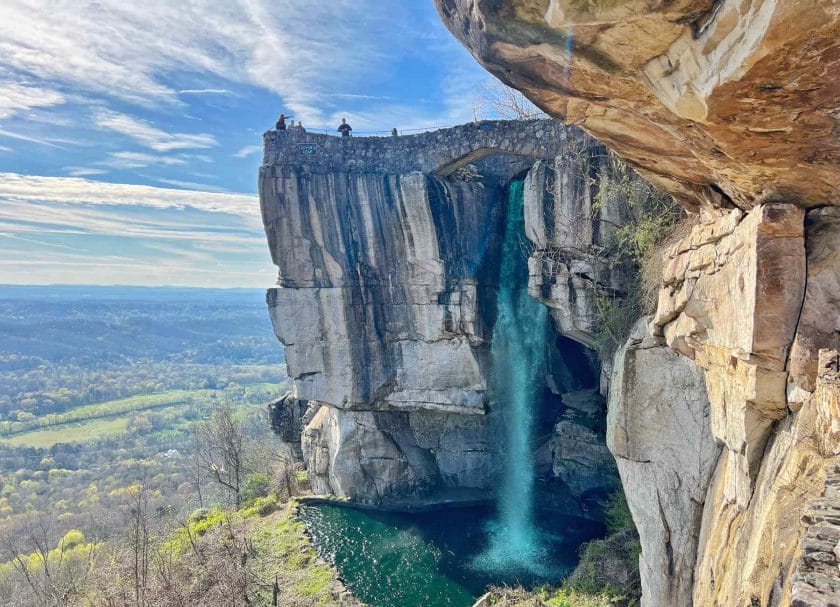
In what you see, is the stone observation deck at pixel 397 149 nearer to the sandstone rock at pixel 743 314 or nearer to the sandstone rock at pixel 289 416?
the sandstone rock at pixel 743 314

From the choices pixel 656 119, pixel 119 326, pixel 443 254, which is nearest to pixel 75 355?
pixel 119 326

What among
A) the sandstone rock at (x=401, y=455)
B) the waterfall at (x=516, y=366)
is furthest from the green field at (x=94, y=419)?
the waterfall at (x=516, y=366)

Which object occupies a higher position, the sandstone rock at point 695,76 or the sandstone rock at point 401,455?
the sandstone rock at point 695,76

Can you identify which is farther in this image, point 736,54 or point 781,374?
point 781,374

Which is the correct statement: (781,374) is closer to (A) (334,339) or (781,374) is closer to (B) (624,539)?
(B) (624,539)

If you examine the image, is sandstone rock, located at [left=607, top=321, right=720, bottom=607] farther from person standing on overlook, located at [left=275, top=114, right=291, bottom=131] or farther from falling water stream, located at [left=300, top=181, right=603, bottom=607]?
person standing on overlook, located at [left=275, top=114, right=291, bottom=131]
